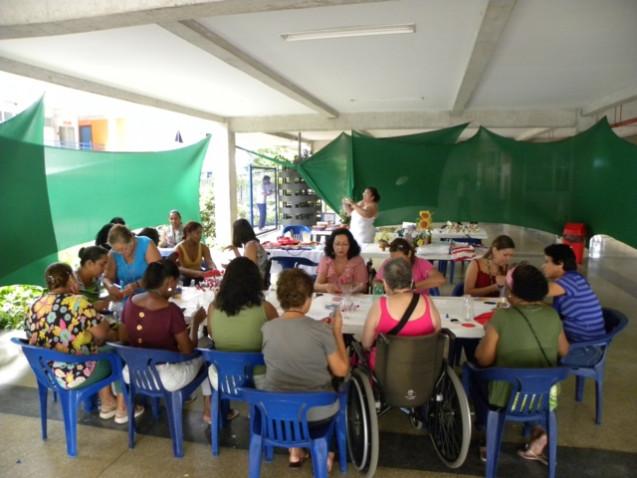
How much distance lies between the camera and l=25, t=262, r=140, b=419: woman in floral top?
2500 millimetres

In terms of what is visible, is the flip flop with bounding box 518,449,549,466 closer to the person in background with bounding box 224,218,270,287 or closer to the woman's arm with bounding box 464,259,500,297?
the woman's arm with bounding box 464,259,500,297

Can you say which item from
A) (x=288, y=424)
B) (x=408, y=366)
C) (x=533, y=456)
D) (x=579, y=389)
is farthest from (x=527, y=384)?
(x=579, y=389)

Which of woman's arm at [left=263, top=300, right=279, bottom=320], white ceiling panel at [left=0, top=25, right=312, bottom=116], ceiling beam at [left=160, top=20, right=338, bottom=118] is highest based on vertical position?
white ceiling panel at [left=0, top=25, right=312, bottom=116]

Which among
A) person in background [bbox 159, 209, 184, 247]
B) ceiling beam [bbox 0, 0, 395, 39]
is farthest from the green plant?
ceiling beam [bbox 0, 0, 395, 39]

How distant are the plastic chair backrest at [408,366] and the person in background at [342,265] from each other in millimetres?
1423

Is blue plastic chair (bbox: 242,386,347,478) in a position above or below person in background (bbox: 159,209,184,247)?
below

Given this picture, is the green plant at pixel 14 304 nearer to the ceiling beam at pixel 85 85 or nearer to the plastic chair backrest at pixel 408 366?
the ceiling beam at pixel 85 85

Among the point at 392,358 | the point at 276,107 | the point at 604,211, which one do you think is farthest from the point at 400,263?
the point at 276,107

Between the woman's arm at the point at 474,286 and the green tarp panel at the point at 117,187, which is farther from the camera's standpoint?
the green tarp panel at the point at 117,187

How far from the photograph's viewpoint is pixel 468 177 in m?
6.90

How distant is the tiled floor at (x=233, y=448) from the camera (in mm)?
2438

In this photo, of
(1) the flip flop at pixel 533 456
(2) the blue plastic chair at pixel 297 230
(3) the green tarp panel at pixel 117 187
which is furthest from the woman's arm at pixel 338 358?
(2) the blue plastic chair at pixel 297 230

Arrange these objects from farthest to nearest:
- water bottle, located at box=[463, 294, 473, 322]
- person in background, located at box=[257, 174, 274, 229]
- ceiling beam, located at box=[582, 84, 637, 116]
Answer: person in background, located at box=[257, 174, 274, 229] < ceiling beam, located at box=[582, 84, 637, 116] < water bottle, located at box=[463, 294, 473, 322]

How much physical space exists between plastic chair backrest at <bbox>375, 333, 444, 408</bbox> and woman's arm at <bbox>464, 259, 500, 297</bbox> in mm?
1317
